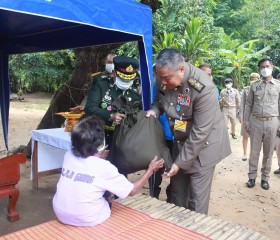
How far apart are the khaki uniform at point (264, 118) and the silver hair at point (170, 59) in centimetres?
263

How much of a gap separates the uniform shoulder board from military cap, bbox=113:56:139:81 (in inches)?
28.5

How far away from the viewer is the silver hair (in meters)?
2.26

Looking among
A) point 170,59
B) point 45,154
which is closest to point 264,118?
point 170,59

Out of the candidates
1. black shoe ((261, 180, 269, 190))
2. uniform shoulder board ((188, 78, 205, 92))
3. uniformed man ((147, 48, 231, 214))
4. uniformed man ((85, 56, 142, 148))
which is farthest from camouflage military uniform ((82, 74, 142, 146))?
black shoe ((261, 180, 269, 190))

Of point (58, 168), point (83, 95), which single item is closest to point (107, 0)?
point (58, 168)

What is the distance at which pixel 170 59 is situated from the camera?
7.42 ft

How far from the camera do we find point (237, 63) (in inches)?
538

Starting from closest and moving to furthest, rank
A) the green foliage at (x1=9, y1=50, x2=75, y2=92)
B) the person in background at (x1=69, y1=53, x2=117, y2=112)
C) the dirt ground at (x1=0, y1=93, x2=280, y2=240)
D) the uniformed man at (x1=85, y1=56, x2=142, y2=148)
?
the uniformed man at (x1=85, y1=56, x2=142, y2=148), the person in background at (x1=69, y1=53, x2=117, y2=112), the dirt ground at (x1=0, y1=93, x2=280, y2=240), the green foliage at (x1=9, y1=50, x2=75, y2=92)

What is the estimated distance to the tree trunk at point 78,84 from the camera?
5457 mm

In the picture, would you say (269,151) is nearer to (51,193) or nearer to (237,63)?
(51,193)

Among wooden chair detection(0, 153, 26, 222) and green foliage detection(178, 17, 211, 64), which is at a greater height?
green foliage detection(178, 17, 211, 64)

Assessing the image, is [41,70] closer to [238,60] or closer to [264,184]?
[238,60]

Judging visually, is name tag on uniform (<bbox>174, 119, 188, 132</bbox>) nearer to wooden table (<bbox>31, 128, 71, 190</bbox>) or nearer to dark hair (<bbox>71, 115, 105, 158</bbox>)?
dark hair (<bbox>71, 115, 105, 158</bbox>)

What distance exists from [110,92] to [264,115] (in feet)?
7.85
